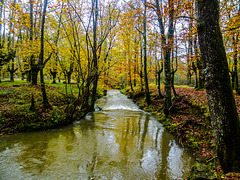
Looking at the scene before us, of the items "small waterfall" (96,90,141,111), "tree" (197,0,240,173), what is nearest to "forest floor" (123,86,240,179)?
"tree" (197,0,240,173)

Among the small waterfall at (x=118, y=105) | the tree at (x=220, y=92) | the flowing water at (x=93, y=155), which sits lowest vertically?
the flowing water at (x=93, y=155)

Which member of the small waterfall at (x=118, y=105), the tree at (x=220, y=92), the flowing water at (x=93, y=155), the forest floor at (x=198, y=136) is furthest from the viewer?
the small waterfall at (x=118, y=105)

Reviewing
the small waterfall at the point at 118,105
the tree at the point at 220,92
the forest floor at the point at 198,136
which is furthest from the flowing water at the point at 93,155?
the small waterfall at the point at 118,105

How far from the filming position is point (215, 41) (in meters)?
2.45

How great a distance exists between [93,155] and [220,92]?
4262 millimetres

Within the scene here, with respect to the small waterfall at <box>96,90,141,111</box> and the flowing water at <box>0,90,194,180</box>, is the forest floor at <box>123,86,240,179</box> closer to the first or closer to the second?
the flowing water at <box>0,90,194,180</box>

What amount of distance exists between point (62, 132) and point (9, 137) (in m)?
2.27

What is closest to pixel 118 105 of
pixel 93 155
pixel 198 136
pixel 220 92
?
pixel 198 136

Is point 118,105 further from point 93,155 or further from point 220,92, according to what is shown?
point 220,92

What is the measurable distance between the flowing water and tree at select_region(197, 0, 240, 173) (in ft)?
4.87

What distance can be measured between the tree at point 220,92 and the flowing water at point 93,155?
4.87 ft

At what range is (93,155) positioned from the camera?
413cm

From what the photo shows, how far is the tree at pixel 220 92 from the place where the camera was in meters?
2.40

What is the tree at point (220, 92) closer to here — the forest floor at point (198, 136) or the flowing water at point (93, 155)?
the forest floor at point (198, 136)
